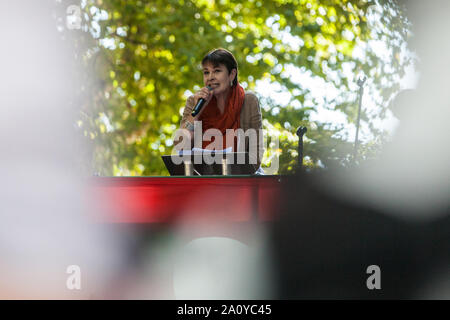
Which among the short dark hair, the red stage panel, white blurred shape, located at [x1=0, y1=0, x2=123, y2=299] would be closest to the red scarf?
the short dark hair

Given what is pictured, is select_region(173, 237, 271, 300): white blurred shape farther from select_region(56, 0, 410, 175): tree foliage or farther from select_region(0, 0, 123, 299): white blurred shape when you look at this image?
select_region(56, 0, 410, 175): tree foliage

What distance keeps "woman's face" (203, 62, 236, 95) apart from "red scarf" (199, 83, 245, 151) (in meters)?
0.08

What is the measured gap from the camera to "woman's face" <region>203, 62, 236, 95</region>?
2.82m

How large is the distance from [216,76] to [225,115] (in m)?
0.22

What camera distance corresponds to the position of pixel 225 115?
2908 millimetres

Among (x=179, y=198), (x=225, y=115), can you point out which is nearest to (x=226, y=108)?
(x=225, y=115)

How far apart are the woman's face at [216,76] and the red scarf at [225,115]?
83 millimetres

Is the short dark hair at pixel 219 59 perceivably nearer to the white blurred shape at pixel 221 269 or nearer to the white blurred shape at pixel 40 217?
the white blurred shape at pixel 40 217

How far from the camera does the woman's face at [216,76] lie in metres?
2.82

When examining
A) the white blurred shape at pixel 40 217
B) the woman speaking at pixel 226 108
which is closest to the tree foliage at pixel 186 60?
the woman speaking at pixel 226 108

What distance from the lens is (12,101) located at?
215cm

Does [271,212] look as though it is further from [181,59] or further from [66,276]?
[181,59]
